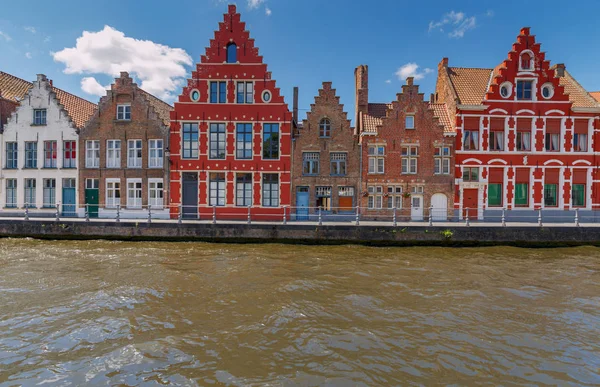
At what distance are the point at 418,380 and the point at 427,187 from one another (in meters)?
17.9

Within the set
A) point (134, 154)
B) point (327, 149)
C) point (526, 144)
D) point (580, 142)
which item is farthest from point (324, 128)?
point (580, 142)

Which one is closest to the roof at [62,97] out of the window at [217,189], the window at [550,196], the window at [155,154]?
the window at [155,154]

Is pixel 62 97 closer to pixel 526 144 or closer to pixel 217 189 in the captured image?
pixel 217 189

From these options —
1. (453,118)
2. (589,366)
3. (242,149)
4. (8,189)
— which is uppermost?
(453,118)

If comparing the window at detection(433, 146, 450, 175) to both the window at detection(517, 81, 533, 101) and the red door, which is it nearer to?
the red door

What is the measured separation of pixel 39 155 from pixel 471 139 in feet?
101

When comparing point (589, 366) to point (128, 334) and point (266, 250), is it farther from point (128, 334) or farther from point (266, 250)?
point (266, 250)

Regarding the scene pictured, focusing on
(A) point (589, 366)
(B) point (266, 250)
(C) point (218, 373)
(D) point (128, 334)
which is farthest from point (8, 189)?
(A) point (589, 366)

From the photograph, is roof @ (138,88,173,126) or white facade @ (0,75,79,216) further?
roof @ (138,88,173,126)

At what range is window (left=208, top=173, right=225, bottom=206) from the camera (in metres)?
21.3

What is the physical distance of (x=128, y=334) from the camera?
6445 mm

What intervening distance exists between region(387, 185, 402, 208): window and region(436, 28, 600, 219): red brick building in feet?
12.9

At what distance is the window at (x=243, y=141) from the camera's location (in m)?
21.4

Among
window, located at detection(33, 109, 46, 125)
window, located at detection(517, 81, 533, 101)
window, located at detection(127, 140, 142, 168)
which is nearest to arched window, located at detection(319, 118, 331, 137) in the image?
window, located at detection(127, 140, 142, 168)
